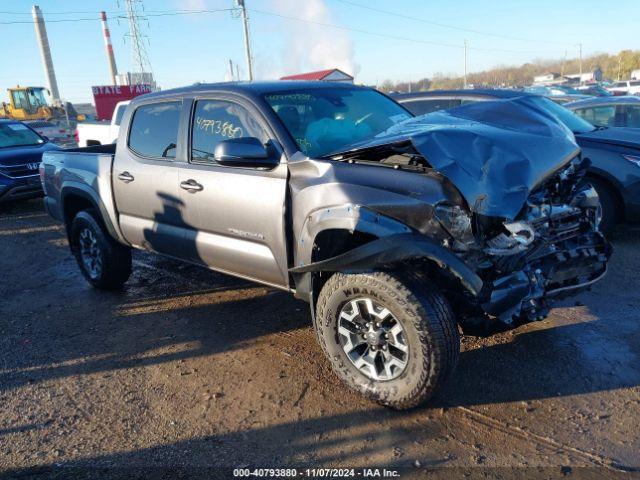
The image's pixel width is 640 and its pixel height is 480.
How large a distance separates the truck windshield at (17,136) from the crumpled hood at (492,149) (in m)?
9.55

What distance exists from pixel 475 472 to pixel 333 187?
1694 millimetres

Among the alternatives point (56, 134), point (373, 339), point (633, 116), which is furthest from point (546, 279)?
point (56, 134)

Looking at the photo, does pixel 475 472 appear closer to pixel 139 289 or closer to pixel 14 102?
pixel 139 289

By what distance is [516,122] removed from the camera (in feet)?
11.6

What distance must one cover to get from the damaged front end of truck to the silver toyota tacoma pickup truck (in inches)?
0.4

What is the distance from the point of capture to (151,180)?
14.3 ft

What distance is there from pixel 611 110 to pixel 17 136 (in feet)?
35.4

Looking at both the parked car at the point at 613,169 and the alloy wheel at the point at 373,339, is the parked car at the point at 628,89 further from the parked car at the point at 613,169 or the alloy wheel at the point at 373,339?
the alloy wheel at the point at 373,339

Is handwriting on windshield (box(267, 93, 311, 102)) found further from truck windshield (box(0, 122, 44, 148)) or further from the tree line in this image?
the tree line

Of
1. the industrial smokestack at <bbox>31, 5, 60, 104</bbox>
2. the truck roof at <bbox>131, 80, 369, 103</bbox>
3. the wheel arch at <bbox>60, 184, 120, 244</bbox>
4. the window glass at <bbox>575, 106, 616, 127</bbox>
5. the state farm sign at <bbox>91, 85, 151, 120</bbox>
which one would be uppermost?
the industrial smokestack at <bbox>31, 5, 60, 104</bbox>

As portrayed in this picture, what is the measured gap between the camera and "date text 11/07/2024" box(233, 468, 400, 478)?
8.50 feet

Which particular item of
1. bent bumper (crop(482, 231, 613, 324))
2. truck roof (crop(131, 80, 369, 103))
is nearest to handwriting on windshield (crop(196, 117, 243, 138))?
truck roof (crop(131, 80, 369, 103))

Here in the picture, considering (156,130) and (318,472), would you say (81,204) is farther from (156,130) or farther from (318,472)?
(318,472)

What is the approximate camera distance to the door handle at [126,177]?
4562 millimetres
